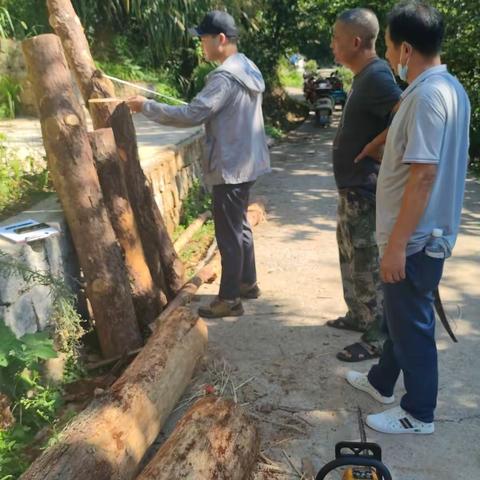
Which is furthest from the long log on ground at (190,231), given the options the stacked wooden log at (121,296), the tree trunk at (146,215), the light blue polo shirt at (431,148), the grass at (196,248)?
the light blue polo shirt at (431,148)

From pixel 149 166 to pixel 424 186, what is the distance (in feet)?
11.8

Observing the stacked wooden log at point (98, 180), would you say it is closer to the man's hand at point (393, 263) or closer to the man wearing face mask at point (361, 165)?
the man wearing face mask at point (361, 165)

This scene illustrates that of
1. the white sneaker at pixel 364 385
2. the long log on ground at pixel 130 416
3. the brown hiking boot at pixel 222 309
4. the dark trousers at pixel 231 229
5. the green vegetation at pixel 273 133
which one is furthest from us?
the green vegetation at pixel 273 133

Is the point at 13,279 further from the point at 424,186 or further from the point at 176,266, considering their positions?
the point at 424,186

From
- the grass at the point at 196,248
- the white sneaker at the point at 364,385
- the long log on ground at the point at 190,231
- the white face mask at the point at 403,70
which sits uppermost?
the white face mask at the point at 403,70

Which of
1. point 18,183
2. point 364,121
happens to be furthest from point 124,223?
point 364,121

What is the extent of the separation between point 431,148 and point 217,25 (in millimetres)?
2129

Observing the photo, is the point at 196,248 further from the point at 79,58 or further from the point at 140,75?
the point at 140,75

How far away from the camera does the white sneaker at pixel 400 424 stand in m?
3.02

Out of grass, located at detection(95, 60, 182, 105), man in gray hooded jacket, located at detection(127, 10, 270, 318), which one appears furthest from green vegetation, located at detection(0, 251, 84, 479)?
grass, located at detection(95, 60, 182, 105)

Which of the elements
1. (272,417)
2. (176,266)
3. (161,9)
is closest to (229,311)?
(176,266)

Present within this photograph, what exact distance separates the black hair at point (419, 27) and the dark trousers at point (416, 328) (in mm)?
889

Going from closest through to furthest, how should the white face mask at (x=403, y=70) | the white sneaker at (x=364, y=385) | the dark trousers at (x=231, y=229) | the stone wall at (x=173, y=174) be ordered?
the white face mask at (x=403, y=70) < the white sneaker at (x=364, y=385) < the dark trousers at (x=231, y=229) < the stone wall at (x=173, y=174)

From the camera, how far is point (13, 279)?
10.2ft
